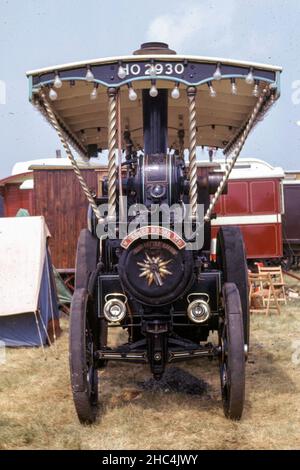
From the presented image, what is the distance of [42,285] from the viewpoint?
7.77 metres

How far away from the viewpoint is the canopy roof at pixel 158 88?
428 cm

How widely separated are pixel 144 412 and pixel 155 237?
143 cm

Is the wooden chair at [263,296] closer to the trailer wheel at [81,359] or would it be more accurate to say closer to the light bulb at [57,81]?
the trailer wheel at [81,359]

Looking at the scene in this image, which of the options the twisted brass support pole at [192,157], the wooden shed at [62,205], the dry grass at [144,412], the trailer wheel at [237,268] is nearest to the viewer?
the dry grass at [144,412]

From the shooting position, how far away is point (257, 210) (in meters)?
13.6

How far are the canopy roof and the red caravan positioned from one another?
22.5ft

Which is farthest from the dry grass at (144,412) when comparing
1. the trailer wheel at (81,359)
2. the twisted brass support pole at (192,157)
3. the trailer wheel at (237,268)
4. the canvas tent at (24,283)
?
the twisted brass support pole at (192,157)

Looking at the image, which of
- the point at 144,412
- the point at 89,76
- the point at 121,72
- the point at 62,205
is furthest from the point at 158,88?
the point at 62,205

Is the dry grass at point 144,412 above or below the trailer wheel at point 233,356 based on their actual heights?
below

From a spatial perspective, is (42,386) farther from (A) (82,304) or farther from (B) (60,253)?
(B) (60,253)

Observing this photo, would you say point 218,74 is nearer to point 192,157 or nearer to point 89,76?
point 192,157

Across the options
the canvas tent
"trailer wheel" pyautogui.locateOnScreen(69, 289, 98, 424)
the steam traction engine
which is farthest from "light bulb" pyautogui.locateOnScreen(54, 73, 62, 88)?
the canvas tent

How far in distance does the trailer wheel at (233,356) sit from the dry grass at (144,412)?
0.18 metres

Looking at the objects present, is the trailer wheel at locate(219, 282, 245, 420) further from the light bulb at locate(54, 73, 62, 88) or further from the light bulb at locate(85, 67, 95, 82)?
the light bulb at locate(54, 73, 62, 88)
